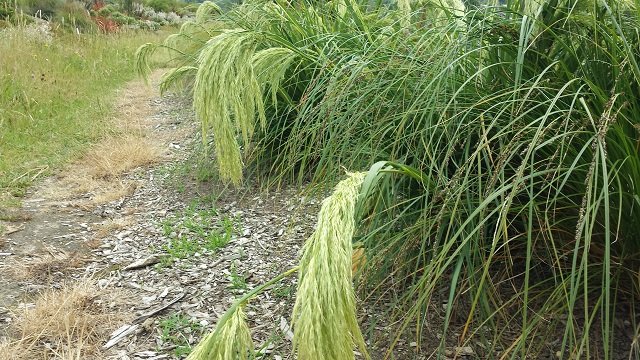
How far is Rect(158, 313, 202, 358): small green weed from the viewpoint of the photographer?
2.09 meters

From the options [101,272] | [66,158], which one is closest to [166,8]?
[66,158]

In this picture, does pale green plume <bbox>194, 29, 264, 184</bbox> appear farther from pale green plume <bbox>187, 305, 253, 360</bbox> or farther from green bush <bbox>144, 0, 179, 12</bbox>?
green bush <bbox>144, 0, 179, 12</bbox>

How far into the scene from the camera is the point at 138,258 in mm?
2797

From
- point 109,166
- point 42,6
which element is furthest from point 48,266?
point 42,6

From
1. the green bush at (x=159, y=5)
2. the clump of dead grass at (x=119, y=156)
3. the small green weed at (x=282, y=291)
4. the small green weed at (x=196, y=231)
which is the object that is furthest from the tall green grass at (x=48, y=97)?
the green bush at (x=159, y=5)

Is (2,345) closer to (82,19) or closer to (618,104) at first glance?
(618,104)

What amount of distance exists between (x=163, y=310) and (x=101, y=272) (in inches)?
20.6

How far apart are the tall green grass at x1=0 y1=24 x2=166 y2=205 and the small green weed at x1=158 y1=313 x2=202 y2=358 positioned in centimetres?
201

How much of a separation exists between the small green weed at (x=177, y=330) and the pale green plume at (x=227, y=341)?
3.07ft

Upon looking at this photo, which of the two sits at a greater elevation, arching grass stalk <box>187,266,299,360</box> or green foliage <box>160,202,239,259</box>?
arching grass stalk <box>187,266,299,360</box>

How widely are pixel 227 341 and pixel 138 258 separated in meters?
1.80

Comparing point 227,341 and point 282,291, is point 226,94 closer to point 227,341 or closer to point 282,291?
point 282,291

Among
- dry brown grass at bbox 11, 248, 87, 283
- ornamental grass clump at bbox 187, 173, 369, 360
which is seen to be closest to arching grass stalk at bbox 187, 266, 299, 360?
ornamental grass clump at bbox 187, 173, 369, 360

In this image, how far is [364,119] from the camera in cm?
229
